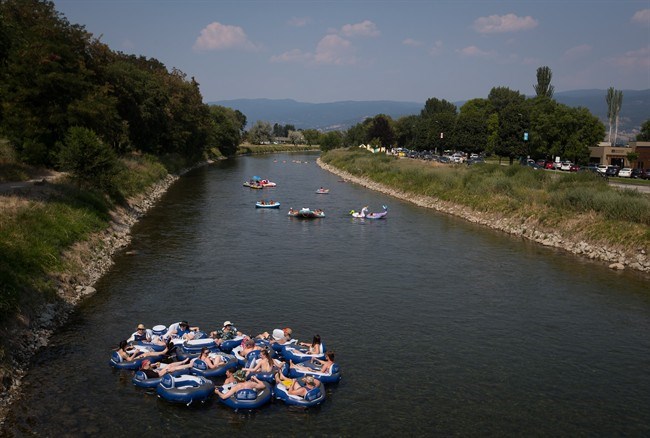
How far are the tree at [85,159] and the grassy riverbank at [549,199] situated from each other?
35473 millimetres

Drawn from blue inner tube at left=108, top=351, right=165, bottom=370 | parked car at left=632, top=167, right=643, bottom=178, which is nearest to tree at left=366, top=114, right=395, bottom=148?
parked car at left=632, top=167, right=643, bottom=178

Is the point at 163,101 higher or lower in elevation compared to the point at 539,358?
higher

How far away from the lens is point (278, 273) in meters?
32.5

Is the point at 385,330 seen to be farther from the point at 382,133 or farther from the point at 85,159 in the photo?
the point at 382,133

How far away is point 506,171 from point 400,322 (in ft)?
137

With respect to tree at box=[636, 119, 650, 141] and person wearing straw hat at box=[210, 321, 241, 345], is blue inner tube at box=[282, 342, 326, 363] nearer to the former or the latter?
person wearing straw hat at box=[210, 321, 241, 345]

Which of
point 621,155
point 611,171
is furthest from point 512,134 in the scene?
point 621,155

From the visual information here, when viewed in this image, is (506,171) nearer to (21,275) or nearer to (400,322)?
(400,322)

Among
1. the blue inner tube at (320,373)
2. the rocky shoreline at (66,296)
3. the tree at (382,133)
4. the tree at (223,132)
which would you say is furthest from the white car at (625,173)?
the tree at (223,132)

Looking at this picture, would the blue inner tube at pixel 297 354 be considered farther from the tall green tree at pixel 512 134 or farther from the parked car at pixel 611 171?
the tall green tree at pixel 512 134

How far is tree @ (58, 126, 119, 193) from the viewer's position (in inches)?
1623

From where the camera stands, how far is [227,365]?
19953mm

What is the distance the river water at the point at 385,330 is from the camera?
16.9 m

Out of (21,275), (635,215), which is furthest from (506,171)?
(21,275)
